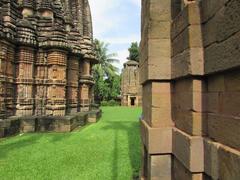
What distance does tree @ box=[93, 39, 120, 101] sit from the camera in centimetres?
3738

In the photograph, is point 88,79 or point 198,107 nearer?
point 198,107

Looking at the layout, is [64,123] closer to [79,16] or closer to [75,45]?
[75,45]

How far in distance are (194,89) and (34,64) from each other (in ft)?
32.4

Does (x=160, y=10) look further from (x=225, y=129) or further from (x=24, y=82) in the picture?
(x=24, y=82)

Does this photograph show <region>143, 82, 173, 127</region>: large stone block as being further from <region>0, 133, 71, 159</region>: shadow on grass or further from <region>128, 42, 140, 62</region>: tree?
<region>128, 42, 140, 62</region>: tree

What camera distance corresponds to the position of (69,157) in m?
5.98

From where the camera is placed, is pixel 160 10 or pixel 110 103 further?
pixel 110 103

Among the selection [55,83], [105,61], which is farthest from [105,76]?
[55,83]

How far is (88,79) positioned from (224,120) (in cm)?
1309

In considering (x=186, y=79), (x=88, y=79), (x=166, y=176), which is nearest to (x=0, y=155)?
(x=166, y=176)

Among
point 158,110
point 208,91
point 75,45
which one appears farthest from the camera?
point 75,45

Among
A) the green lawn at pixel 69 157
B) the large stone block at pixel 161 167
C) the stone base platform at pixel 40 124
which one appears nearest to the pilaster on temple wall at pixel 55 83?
the stone base platform at pixel 40 124

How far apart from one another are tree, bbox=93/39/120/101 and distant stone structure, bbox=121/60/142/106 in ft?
5.17

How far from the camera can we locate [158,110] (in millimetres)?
2807
